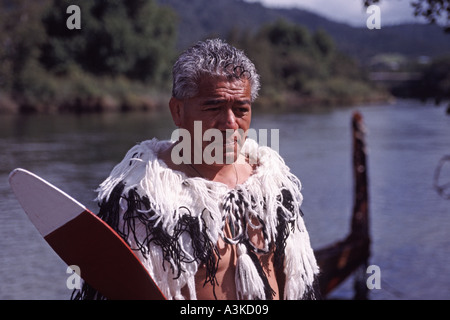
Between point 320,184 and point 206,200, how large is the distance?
13.7 m

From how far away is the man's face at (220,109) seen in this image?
1.71m

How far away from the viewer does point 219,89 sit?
171 centimetres

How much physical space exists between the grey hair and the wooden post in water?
15.2ft

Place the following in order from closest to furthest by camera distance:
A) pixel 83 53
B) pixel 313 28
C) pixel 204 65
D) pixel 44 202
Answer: pixel 44 202
pixel 204 65
pixel 83 53
pixel 313 28

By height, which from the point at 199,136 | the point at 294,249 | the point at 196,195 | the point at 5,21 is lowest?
the point at 294,249

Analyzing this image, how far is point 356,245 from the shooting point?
7.48 metres

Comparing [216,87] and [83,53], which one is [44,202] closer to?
[216,87]

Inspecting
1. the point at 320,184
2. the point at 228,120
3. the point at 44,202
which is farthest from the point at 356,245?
the point at 320,184

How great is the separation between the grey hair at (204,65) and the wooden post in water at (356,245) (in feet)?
15.2

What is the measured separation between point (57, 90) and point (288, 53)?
35.4 metres

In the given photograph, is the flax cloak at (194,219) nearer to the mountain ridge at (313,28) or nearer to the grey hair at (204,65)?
the grey hair at (204,65)

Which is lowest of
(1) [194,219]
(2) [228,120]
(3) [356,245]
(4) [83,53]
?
(3) [356,245]

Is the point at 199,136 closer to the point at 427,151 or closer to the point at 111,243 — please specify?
the point at 111,243

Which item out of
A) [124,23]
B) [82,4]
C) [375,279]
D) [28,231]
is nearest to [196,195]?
[375,279]
